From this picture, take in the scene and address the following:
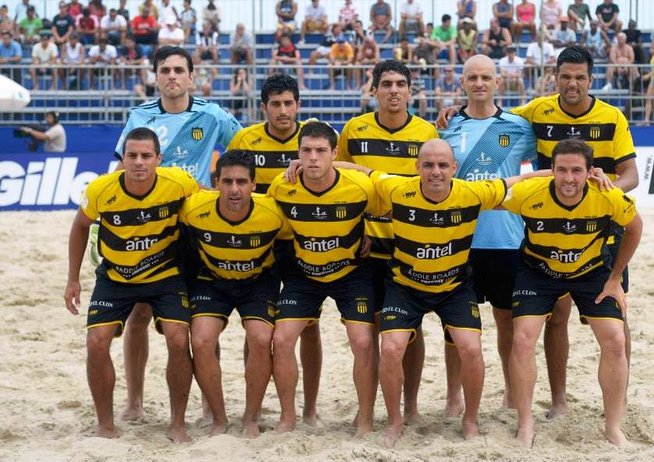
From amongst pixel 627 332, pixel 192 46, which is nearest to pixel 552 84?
pixel 192 46

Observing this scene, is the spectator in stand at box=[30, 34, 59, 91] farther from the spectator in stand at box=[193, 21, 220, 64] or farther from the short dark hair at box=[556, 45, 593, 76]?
the short dark hair at box=[556, 45, 593, 76]

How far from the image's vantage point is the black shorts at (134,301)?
6.17 metres

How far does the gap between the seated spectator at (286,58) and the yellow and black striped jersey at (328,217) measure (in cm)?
1215

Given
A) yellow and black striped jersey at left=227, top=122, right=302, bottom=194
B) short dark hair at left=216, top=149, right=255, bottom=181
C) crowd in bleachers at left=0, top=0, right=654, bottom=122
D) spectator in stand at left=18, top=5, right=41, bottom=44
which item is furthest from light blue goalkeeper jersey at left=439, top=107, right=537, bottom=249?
spectator in stand at left=18, top=5, right=41, bottom=44

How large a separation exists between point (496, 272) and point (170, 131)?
223 centimetres

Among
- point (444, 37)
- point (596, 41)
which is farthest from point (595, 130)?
point (596, 41)

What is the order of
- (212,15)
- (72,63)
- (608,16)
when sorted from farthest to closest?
(212,15), (608,16), (72,63)

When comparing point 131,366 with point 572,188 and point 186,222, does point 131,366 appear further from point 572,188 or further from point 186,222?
point 572,188

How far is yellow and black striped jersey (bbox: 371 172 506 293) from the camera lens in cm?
596

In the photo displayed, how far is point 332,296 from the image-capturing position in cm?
625

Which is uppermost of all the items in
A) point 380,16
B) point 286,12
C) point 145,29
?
point 286,12

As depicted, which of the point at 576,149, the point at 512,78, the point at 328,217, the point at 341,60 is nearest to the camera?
the point at 576,149

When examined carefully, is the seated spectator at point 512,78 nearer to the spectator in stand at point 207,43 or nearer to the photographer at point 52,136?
the spectator in stand at point 207,43

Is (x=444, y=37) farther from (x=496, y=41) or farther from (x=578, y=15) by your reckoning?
(x=578, y=15)
